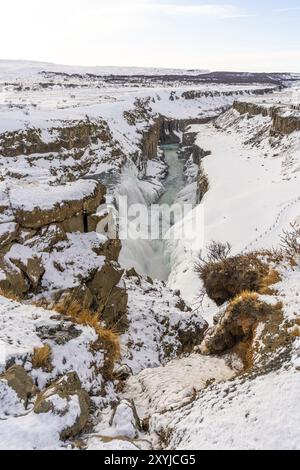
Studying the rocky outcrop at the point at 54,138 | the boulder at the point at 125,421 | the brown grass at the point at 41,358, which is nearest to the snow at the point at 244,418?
the boulder at the point at 125,421

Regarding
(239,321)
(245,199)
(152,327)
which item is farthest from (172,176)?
A: (239,321)

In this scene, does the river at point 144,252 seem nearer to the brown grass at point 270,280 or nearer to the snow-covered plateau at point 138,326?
the snow-covered plateau at point 138,326

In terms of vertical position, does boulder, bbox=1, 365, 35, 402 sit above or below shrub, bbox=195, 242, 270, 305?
above

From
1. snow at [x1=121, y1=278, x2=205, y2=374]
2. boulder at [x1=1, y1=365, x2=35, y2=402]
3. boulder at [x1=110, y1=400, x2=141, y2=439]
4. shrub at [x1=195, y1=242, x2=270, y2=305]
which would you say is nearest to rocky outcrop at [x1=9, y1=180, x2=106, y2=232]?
snow at [x1=121, y1=278, x2=205, y2=374]

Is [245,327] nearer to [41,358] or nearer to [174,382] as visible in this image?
[174,382]

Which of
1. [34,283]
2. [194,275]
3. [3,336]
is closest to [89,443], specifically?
[3,336]

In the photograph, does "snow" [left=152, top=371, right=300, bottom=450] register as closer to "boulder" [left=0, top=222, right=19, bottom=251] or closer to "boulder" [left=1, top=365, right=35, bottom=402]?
"boulder" [left=1, top=365, right=35, bottom=402]
